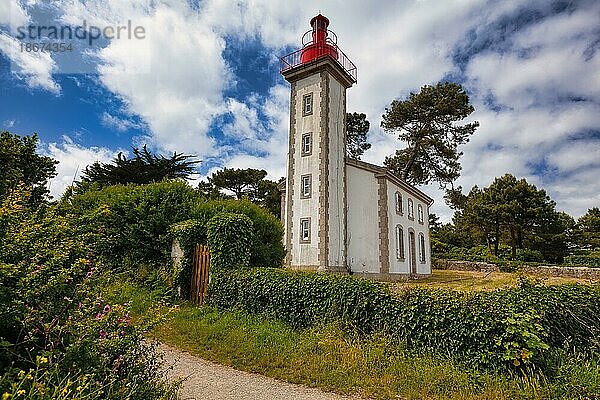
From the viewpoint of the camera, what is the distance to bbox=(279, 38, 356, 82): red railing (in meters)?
19.7

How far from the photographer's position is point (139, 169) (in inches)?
926

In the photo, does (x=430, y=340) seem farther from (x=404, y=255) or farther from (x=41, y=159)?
(x=404, y=255)

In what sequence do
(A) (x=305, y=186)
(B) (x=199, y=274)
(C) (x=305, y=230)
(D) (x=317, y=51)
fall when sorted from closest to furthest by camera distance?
(B) (x=199, y=274), (C) (x=305, y=230), (A) (x=305, y=186), (D) (x=317, y=51)

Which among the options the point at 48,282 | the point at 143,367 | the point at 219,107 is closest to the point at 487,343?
the point at 143,367

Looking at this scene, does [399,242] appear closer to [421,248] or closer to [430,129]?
[421,248]

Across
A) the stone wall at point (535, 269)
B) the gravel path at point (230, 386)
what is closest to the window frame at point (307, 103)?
the gravel path at point (230, 386)

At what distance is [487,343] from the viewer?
16.9ft

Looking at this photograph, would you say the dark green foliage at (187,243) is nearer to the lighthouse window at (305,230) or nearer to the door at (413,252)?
the lighthouse window at (305,230)

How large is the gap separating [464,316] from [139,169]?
75.0 ft

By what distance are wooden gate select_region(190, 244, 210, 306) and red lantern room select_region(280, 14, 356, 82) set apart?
44.7 feet

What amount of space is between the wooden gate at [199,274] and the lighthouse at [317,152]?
28.8ft

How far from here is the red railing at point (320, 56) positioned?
64.7 ft

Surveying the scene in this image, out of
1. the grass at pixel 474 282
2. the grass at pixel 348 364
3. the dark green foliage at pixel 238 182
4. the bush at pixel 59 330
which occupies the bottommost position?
the grass at pixel 348 364

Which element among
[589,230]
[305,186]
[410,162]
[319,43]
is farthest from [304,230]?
[589,230]
